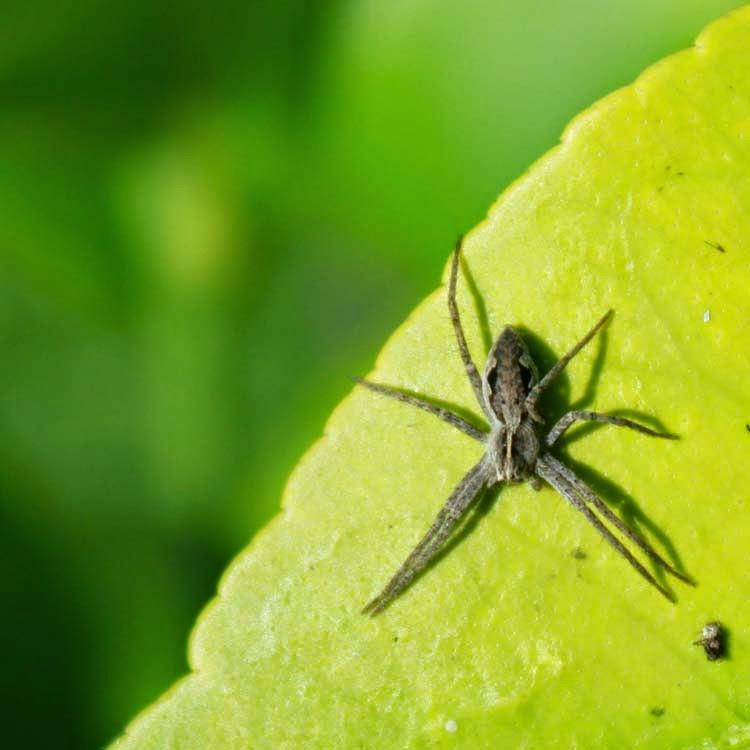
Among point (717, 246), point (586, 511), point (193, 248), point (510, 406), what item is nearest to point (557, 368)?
point (510, 406)

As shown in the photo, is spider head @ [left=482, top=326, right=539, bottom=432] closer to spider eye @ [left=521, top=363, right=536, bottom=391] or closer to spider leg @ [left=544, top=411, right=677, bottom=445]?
spider eye @ [left=521, top=363, right=536, bottom=391]

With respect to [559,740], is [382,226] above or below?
above

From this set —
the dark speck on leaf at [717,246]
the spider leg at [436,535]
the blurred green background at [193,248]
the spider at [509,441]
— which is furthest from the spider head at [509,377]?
the blurred green background at [193,248]

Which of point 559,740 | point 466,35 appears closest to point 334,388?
point 466,35

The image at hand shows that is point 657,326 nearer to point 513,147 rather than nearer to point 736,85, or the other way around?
point 736,85

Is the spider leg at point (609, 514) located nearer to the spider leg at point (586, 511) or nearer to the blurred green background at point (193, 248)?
the spider leg at point (586, 511)

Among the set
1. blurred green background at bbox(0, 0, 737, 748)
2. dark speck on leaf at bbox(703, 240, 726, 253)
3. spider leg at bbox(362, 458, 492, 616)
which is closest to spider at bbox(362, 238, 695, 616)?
spider leg at bbox(362, 458, 492, 616)
